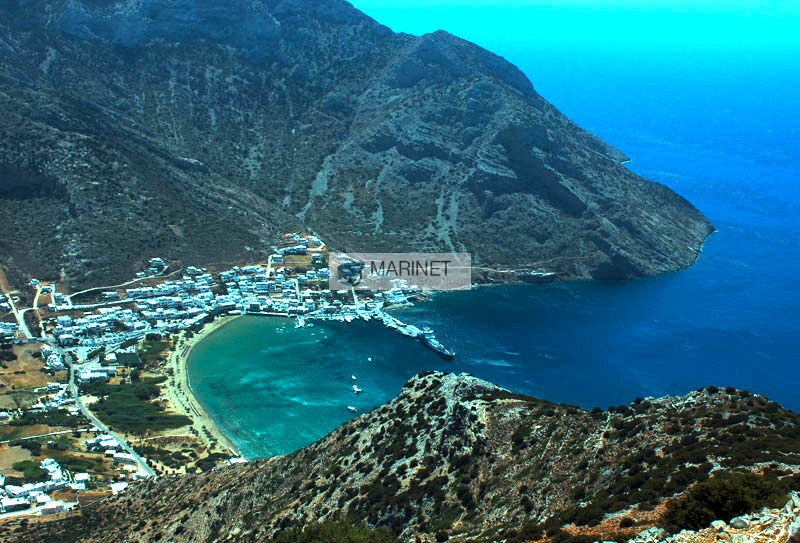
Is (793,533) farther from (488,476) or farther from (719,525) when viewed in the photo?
(488,476)

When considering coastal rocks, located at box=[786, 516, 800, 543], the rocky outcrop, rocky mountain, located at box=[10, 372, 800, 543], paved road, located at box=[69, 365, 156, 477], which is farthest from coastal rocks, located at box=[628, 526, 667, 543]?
paved road, located at box=[69, 365, 156, 477]

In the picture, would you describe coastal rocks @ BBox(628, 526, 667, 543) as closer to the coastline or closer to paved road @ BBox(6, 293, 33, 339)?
the coastline

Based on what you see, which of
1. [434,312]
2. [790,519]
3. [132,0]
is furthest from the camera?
[132,0]

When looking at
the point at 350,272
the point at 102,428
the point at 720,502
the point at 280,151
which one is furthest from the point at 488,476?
the point at 280,151

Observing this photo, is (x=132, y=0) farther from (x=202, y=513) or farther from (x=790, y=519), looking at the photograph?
(x=790, y=519)

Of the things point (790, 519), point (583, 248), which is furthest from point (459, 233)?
point (790, 519)

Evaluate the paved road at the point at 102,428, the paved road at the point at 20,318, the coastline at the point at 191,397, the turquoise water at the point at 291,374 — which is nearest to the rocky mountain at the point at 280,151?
the paved road at the point at 20,318
